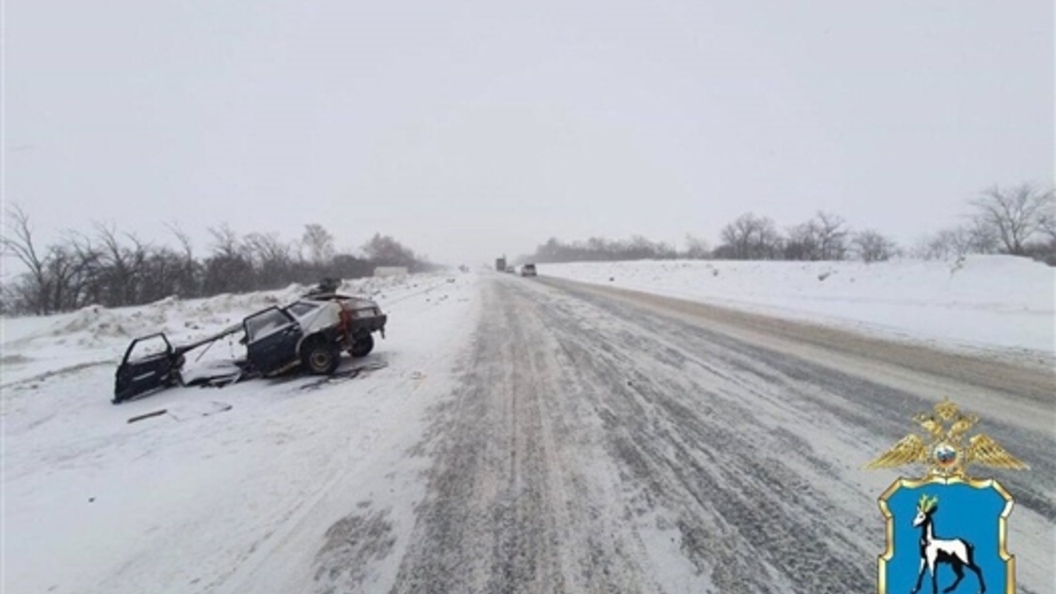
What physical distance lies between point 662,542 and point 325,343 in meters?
7.58

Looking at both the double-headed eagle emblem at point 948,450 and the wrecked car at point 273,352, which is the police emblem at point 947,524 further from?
the wrecked car at point 273,352

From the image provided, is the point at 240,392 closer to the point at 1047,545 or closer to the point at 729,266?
the point at 1047,545

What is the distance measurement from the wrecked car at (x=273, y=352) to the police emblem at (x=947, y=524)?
8.77 m

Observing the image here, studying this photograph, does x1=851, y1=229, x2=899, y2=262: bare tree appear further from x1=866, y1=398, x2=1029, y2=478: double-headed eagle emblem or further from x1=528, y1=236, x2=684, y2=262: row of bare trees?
x1=866, y1=398, x2=1029, y2=478: double-headed eagle emblem

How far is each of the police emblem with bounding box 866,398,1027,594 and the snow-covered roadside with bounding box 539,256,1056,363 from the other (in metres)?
8.73

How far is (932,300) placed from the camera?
13.7 meters

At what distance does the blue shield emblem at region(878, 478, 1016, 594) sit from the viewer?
4.35 ft

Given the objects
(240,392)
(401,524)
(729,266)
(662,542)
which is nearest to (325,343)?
(240,392)

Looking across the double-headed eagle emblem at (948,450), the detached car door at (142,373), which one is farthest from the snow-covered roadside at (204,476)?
the double-headed eagle emblem at (948,450)

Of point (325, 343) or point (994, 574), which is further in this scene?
point (325, 343)

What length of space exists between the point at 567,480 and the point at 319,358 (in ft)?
21.3

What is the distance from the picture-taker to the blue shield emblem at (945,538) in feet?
4.35

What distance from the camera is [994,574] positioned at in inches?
51.8

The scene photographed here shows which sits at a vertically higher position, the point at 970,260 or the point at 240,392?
the point at 970,260
